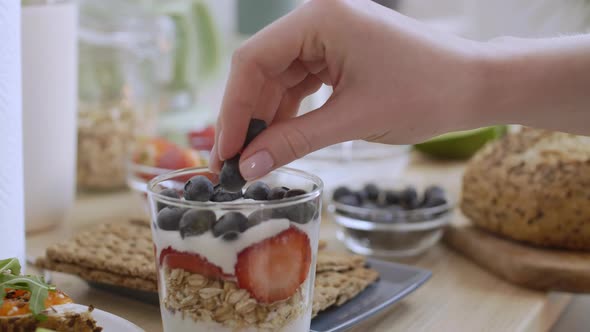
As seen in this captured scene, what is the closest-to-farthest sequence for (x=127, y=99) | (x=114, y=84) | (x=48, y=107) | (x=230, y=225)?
(x=230, y=225) → (x=48, y=107) → (x=127, y=99) → (x=114, y=84)

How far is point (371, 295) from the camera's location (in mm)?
843

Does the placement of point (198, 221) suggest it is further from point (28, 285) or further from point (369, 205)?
point (369, 205)

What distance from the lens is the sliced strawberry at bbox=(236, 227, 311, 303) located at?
60 centimetres

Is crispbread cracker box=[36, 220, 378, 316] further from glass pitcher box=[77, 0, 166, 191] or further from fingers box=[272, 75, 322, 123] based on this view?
glass pitcher box=[77, 0, 166, 191]

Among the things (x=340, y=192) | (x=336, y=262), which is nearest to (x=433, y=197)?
(x=340, y=192)

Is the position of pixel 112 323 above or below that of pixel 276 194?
below

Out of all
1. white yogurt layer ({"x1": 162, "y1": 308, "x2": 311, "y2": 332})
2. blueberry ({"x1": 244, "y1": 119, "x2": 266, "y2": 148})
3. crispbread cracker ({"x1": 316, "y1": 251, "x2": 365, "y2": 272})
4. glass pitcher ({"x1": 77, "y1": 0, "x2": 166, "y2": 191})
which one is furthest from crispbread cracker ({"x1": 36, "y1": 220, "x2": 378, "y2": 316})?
glass pitcher ({"x1": 77, "y1": 0, "x2": 166, "y2": 191})

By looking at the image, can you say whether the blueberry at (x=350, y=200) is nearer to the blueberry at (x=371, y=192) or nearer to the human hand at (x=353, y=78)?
the blueberry at (x=371, y=192)

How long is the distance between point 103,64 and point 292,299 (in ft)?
3.30

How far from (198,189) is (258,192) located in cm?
5

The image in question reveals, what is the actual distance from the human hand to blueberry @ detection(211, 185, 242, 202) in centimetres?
3

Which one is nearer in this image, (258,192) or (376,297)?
(258,192)

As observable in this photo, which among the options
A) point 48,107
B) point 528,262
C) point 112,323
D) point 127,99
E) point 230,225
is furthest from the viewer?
point 127,99

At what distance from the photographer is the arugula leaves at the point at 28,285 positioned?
623 mm
